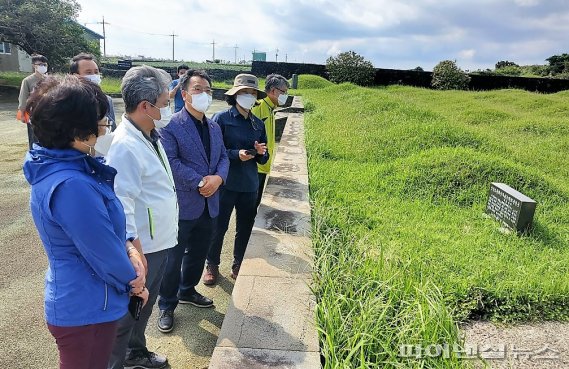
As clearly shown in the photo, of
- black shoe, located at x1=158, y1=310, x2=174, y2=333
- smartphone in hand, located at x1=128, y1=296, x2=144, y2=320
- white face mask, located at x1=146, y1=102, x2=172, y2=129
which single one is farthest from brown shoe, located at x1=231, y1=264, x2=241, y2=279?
smartphone in hand, located at x1=128, y1=296, x2=144, y2=320

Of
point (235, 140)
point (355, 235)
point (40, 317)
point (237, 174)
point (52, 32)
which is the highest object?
point (52, 32)

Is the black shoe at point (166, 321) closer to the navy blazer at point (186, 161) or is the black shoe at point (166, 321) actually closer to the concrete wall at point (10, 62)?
the navy blazer at point (186, 161)

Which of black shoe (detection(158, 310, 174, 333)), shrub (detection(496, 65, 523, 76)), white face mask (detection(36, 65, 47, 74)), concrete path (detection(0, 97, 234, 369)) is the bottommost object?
concrete path (detection(0, 97, 234, 369))

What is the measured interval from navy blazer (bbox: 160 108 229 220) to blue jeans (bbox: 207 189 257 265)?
1.94 feet

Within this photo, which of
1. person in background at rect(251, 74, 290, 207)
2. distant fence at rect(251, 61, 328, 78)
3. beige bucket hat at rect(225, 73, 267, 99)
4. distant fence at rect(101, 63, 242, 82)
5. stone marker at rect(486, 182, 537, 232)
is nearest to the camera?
beige bucket hat at rect(225, 73, 267, 99)

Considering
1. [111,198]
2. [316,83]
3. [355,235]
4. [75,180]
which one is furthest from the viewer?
[316,83]

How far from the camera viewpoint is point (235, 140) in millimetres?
3498

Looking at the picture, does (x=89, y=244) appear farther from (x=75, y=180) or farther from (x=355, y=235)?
(x=355, y=235)

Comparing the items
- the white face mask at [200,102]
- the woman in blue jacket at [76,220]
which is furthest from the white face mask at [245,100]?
the woman in blue jacket at [76,220]

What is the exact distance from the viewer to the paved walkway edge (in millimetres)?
2160

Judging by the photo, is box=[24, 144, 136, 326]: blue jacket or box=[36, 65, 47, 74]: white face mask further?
box=[36, 65, 47, 74]: white face mask

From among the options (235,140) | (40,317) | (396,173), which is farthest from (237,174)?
(396,173)

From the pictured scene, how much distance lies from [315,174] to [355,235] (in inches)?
81.0

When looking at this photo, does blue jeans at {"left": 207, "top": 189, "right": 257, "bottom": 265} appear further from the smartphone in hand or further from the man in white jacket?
the smartphone in hand
